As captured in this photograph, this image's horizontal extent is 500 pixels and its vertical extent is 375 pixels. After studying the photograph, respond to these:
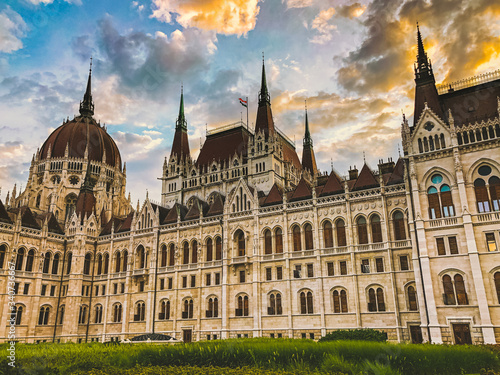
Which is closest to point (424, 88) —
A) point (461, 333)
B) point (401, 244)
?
point (401, 244)

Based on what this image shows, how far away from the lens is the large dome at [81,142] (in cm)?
8569

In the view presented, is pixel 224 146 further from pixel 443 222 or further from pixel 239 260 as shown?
pixel 443 222

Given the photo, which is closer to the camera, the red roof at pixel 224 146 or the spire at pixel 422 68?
the spire at pixel 422 68

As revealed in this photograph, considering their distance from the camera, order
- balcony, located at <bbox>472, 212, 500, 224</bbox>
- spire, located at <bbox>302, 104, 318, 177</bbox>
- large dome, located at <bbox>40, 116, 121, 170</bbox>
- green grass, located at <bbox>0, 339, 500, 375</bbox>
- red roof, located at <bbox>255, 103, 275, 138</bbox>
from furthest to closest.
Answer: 1. large dome, located at <bbox>40, 116, 121, 170</bbox>
2. spire, located at <bbox>302, 104, 318, 177</bbox>
3. red roof, located at <bbox>255, 103, 275, 138</bbox>
4. balcony, located at <bbox>472, 212, 500, 224</bbox>
5. green grass, located at <bbox>0, 339, 500, 375</bbox>

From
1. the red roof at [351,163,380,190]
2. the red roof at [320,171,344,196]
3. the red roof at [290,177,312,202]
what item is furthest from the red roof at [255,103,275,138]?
the red roof at [351,163,380,190]

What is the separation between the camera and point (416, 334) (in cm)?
3769

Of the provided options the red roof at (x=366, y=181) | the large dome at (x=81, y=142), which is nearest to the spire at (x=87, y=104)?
the large dome at (x=81, y=142)

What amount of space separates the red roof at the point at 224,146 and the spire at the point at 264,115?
4486 mm

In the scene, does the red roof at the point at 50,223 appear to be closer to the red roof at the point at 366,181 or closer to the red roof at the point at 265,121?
the red roof at the point at 265,121

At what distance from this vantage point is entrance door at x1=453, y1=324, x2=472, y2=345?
31656 millimetres

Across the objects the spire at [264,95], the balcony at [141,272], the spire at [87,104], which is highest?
the spire at [87,104]

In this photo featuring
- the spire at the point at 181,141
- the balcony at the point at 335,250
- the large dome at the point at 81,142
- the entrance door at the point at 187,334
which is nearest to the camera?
the balcony at the point at 335,250

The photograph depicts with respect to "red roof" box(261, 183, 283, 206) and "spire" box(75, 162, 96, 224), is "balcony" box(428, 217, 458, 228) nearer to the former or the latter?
"red roof" box(261, 183, 283, 206)

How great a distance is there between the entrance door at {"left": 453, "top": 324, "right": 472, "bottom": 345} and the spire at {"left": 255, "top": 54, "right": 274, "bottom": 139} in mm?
37502
